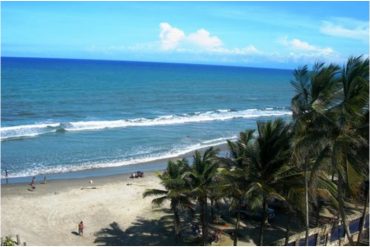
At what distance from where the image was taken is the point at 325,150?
482 inches

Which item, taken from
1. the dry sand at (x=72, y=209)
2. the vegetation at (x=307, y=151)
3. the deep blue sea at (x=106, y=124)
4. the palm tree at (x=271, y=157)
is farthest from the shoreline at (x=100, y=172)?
the palm tree at (x=271, y=157)

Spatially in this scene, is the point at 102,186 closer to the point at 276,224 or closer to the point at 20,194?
the point at 20,194

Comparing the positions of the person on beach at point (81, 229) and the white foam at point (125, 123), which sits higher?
the white foam at point (125, 123)

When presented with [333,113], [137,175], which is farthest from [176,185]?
[137,175]

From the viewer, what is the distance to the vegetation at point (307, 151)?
448 inches

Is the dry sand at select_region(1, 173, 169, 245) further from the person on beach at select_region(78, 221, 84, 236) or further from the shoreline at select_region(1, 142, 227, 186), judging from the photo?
the shoreline at select_region(1, 142, 227, 186)

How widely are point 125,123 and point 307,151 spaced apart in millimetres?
43842

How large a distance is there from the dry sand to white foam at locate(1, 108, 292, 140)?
1687 cm

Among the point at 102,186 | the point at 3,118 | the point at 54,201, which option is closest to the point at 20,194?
the point at 54,201

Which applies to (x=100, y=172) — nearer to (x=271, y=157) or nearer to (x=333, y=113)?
(x=271, y=157)

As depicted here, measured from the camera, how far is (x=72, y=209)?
26672mm

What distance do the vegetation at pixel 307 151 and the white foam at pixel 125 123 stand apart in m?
31.7

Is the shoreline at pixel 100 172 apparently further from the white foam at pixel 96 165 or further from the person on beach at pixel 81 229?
the person on beach at pixel 81 229

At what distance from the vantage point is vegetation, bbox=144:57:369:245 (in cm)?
1137
